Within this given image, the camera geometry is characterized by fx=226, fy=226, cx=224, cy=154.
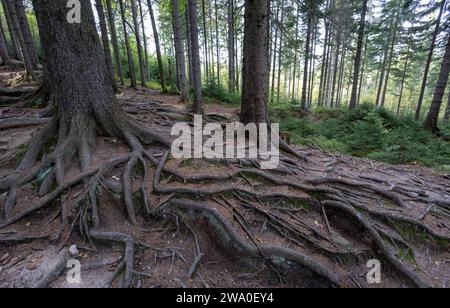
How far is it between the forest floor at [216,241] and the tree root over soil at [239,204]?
25 millimetres

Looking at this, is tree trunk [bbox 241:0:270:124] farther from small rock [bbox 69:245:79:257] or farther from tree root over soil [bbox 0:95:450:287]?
small rock [bbox 69:245:79:257]

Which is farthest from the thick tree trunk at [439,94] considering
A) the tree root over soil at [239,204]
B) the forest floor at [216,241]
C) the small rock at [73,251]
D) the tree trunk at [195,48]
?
the small rock at [73,251]

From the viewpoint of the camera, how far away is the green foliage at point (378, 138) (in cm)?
755

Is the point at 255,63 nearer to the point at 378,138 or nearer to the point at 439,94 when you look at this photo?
the point at 378,138

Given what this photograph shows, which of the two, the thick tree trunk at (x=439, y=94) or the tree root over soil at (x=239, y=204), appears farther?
the thick tree trunk at (x=439, y=94)

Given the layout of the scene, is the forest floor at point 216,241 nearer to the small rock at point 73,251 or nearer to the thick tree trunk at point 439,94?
the small rock at point 73,251

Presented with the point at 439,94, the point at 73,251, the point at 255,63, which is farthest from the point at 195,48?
the point at 439,94

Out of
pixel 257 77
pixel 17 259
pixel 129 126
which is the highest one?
pixel 257 77

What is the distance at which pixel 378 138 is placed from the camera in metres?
8.92

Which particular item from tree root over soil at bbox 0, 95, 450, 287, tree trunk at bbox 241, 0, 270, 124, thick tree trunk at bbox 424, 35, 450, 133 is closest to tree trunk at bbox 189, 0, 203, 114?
tree trunk at bbox 241, 0, 270, 124
